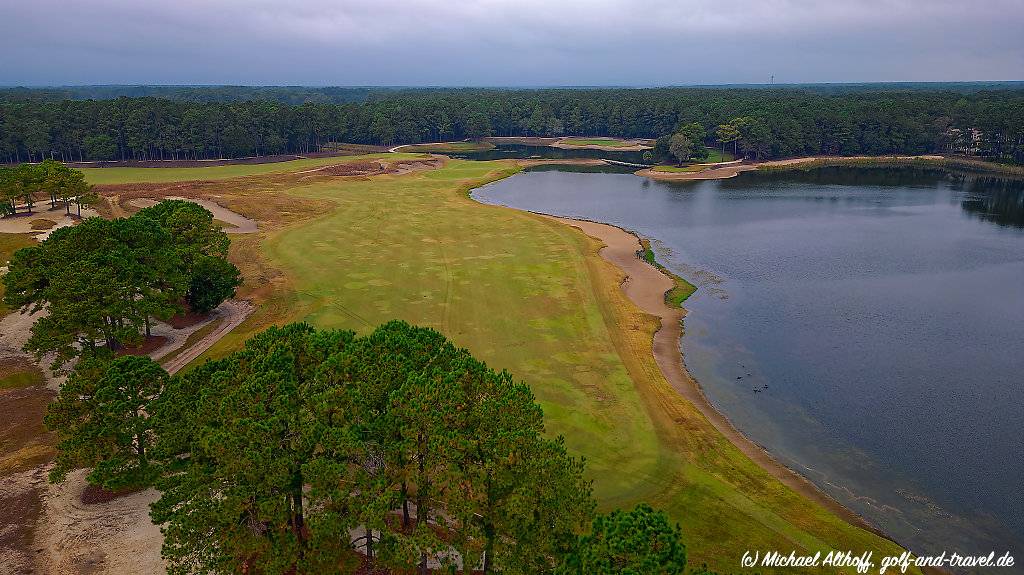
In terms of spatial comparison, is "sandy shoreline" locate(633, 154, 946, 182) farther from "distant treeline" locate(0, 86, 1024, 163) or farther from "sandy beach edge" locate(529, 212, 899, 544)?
"sandy beach edge" locate(529, 212, 899, 544)

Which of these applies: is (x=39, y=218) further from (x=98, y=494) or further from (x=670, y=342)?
(x=670, y=342)

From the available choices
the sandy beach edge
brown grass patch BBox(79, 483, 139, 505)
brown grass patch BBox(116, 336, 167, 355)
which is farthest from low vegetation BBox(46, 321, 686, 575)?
brown grass patch BBox(116, 336, 167, 355)

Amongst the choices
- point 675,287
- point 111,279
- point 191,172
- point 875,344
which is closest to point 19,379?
point 111,279

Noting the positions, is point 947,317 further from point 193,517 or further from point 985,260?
point 193,517

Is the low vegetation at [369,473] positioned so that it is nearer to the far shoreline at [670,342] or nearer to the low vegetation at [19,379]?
the far shoreline at [670,342]

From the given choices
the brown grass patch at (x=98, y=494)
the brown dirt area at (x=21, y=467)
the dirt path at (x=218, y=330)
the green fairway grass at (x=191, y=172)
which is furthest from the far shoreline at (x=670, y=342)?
the green fairway grass at (x=191, y=172)
